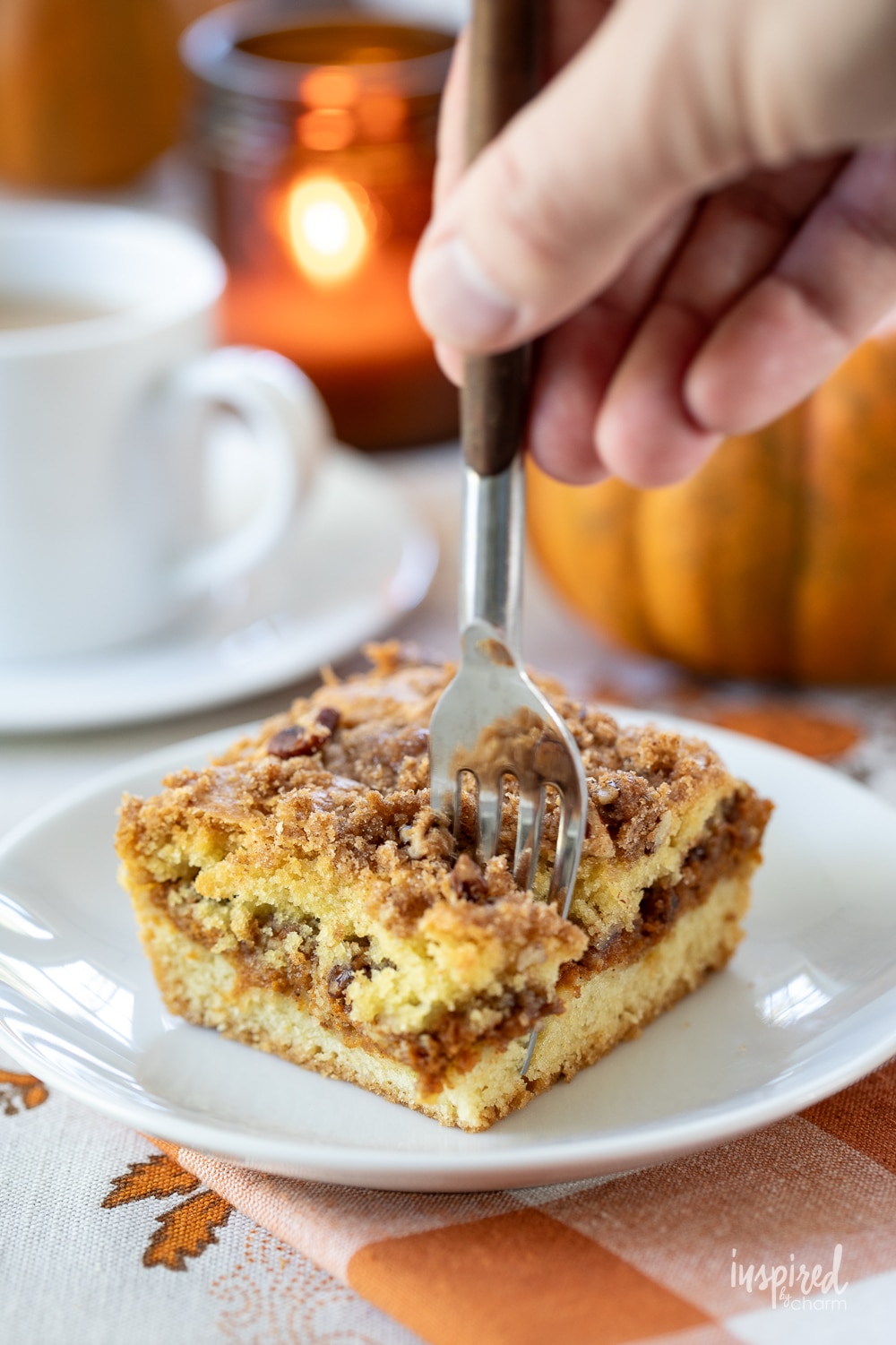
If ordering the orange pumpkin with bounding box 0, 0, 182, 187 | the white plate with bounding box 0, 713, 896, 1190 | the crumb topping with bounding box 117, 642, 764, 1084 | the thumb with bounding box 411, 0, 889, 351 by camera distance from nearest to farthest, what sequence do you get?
the thumb with bounding box 411, 0, 889, 351 < the white plate with bounding box 0, 713, 896, 1190 < the crumb topping with bounding box 117, 642, 764, 1084 < the orange pumpkin with bounding box 0, 0, 182, 187

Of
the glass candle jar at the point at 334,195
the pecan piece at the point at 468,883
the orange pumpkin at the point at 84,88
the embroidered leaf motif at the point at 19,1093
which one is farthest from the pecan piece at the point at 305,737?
the orange pumpkin at the point at 84,88

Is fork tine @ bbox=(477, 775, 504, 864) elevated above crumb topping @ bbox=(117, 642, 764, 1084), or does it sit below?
above

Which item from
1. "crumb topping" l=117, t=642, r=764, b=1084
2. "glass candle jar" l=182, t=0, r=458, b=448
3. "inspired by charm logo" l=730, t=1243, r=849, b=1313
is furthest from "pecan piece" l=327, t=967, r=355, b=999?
"glass candle jar" l=182, t=0, r=458, b=448

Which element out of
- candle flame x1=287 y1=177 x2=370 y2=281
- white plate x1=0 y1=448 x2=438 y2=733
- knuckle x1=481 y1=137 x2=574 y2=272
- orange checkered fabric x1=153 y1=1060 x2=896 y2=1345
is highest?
knuckle x1=481 y1=137 x2=574 y2=272

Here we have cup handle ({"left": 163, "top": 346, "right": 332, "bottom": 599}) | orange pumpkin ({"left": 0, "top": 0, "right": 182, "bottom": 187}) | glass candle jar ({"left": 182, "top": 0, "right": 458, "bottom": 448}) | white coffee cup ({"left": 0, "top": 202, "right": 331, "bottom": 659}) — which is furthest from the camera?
→ orange pumpkin ({"left": 0, "top": 0, "right": 182, "bottom": 187})

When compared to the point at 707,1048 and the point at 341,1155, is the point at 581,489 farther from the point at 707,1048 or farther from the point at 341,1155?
the point at 341,1155

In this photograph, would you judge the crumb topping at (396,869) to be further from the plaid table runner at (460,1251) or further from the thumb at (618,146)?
the thumb at (618,146)

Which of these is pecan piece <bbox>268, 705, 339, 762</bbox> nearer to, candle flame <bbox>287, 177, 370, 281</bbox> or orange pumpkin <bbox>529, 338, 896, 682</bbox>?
orange pumpkin <bbox>529, 338, 896, 682</bbox>
